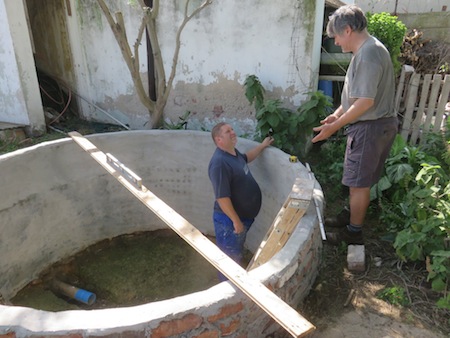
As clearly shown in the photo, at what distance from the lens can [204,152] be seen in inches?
181

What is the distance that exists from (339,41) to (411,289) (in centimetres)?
203

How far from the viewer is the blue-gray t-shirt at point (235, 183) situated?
3160mm

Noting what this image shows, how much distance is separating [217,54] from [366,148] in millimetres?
3004

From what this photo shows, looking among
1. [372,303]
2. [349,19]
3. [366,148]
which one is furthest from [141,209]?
[349,19]

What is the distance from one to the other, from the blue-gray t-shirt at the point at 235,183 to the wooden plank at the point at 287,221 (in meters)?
0.59

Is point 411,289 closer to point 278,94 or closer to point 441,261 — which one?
point 441,261

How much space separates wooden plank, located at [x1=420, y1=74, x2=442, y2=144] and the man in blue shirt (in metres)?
2.76

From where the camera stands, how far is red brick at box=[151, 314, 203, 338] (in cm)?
182

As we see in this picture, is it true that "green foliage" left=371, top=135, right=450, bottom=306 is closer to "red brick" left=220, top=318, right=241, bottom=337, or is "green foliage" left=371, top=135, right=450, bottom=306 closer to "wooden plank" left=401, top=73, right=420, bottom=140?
"wooden plank" left=401, top=73, right=420, bottom=140

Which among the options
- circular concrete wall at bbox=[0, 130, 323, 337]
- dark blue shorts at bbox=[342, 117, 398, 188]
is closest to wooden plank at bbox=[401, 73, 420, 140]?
dark blue shorts at bbox=[342, 117, 398, 188]

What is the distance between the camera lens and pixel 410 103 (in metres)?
4.90

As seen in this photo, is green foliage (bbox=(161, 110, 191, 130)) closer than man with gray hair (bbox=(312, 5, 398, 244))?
No

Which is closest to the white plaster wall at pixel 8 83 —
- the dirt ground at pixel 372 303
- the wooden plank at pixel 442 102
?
the dirt ground at pixel 372 303

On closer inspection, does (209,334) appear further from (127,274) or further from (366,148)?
(127,274)
